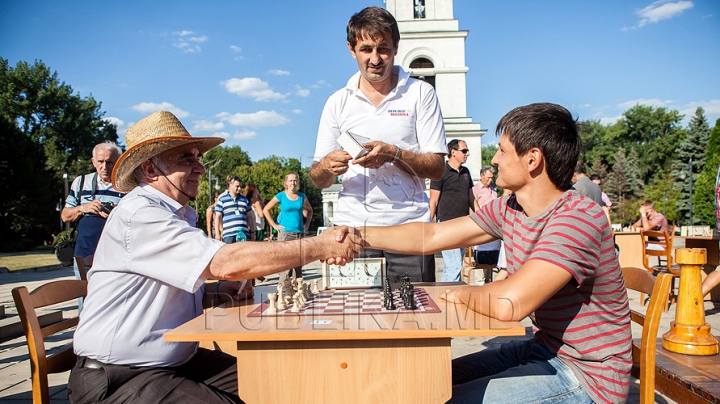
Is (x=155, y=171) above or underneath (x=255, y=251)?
above

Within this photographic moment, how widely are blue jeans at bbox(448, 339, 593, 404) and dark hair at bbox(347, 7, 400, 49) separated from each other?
1.84 metres

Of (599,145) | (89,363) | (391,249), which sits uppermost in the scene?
(599,145)

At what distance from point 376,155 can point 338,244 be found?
1.78ft

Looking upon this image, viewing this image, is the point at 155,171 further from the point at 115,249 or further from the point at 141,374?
the point at 141,374

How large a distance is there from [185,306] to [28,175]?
126ft

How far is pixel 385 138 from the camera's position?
9.95ft

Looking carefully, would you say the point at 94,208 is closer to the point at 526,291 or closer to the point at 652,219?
the point at 526,291

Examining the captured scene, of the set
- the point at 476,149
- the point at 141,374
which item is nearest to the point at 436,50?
the point at 476,149

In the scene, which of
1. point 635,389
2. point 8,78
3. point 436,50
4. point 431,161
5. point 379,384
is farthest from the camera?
point 8,78

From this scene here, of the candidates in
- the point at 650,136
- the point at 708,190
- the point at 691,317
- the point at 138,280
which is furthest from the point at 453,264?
the point at 650,136

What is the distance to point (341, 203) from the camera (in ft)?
10.1

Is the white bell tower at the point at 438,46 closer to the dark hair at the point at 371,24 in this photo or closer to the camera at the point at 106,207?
the camera at the point at 106,207

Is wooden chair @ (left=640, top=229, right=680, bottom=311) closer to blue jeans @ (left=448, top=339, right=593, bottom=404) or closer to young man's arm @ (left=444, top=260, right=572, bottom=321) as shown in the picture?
blue jeans @ (left=448, top=339, right=593, bottom=404)

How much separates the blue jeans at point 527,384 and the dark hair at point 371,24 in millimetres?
1842
